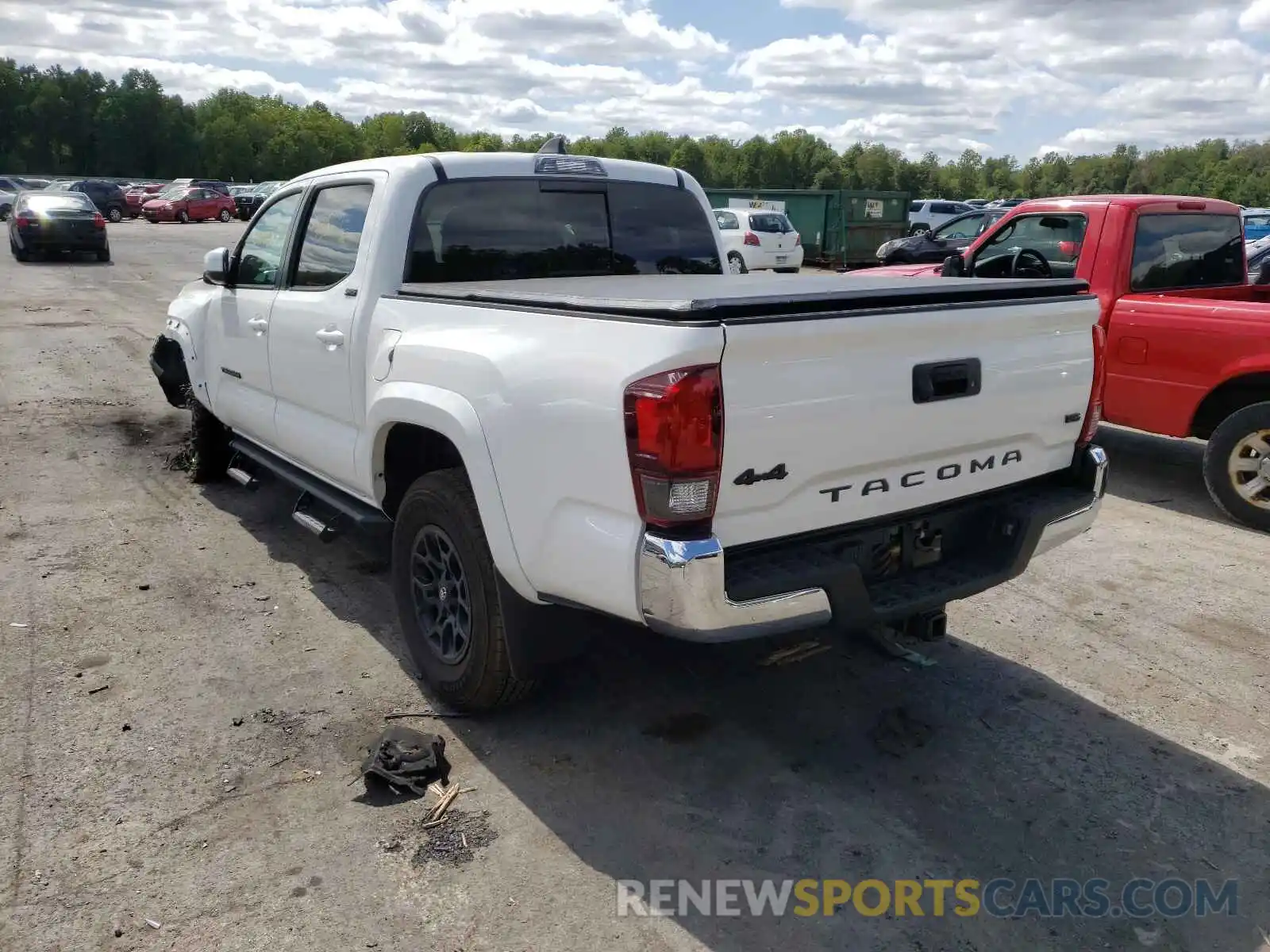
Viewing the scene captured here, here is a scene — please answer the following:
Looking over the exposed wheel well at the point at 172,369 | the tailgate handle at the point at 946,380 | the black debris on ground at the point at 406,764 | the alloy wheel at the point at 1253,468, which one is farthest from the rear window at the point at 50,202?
the tailgate handle at the point at 946,380

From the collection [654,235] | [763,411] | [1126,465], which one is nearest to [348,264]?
[654,235]

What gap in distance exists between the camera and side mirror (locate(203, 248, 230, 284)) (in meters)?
5.43

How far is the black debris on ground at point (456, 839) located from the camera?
2.92 metres

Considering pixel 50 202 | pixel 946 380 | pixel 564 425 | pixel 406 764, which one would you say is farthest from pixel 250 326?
pixel 50 202

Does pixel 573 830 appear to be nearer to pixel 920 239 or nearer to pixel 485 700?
pixel 485 700

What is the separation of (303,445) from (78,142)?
111296 mm

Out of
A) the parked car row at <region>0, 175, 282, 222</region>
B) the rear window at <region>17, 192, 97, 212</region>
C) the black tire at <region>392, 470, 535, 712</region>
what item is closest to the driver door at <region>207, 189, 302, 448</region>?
the black tire at <region>392, 470, 535, 712</region>

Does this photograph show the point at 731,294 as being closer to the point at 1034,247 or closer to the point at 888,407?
the point at 888,407

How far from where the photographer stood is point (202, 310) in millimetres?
5977

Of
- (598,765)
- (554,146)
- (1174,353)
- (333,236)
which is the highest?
(554,146)

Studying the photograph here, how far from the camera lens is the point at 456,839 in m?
3.00

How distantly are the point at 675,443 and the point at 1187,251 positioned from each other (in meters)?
5.95

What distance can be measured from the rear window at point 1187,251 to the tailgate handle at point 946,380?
421cm

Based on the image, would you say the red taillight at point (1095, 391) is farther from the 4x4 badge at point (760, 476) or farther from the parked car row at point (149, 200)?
the parked car row at point (149, 200)
